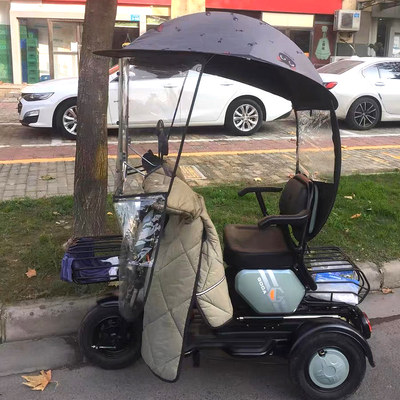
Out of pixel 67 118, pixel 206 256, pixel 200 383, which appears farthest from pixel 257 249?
pixel 67 118

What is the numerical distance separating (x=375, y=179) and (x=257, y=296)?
168 inches

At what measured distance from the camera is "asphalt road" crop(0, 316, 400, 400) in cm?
282

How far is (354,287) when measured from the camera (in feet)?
9.65

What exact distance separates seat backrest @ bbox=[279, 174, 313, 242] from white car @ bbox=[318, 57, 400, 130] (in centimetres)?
743

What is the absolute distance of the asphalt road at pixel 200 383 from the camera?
2.82 m

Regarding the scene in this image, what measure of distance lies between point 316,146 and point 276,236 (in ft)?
2.06

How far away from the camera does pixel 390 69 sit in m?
10.6

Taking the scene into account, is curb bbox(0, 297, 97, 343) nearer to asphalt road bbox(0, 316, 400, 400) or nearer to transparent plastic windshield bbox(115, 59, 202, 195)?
asphalt road bbox(0, 316, 400, 400)

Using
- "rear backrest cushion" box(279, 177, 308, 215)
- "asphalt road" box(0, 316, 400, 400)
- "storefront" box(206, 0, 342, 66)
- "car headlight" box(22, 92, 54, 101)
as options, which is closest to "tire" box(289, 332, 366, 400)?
"asphalt road" box(0, 316, 400, 400)

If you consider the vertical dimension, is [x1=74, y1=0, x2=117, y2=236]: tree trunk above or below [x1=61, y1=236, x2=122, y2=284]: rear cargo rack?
above

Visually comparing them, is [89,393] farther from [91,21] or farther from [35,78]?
[35,78]

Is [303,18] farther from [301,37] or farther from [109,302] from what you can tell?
[109,302]

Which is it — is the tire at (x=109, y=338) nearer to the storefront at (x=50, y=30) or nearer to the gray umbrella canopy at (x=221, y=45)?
the gray umbrella canopy at (x=221, y=45)

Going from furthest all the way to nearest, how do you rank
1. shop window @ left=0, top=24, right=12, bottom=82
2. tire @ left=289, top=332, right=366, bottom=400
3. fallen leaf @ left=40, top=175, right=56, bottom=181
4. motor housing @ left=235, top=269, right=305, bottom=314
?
shop window @ left=0, top=24, right=12, bottom=82 < fallen leaf @ left=40, top=175, right=56, bottom=181 < motor housing @ left=235, top=269, right=305, bottom=314 < tire @ left=289, top=332, right=366, bottom=400
